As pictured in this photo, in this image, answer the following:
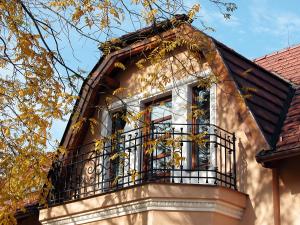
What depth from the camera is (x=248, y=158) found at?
1022 cm

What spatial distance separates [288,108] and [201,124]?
167cm

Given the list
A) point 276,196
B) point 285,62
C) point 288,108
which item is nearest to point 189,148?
point 288,108

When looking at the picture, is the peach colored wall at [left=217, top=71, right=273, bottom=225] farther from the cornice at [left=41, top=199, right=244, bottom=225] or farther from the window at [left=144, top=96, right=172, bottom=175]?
the window at [left=144, top=96, right=172, bottom=175]

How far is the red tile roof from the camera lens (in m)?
12.8

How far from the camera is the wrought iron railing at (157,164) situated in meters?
10.1

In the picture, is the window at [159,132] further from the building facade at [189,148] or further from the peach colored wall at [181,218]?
the peach colored wall at [181,218]

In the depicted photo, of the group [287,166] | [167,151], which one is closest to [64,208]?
[167,151]

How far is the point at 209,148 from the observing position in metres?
10.8

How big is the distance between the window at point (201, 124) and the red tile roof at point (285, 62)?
1.93m

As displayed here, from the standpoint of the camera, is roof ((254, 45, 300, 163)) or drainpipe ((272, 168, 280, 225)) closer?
roof ((254, 45, 300, 163))

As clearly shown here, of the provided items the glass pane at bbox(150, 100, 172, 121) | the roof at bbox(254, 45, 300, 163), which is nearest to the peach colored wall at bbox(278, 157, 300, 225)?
the roof at bbox(254, 45, 300, 163)

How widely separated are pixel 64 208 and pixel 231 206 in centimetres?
300

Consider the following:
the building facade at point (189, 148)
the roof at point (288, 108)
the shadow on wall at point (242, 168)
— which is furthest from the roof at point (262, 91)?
the shadow on wall at point (242, 168)

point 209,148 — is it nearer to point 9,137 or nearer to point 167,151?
point 167,151
